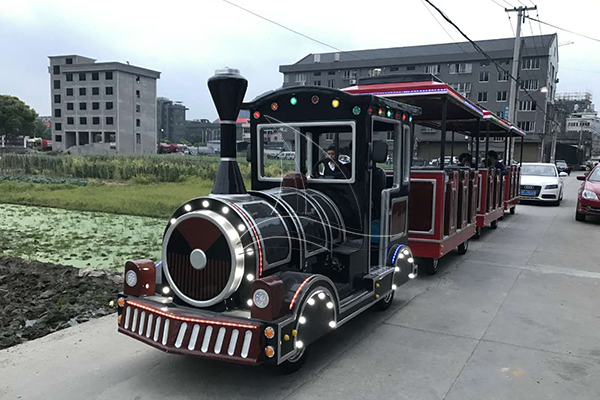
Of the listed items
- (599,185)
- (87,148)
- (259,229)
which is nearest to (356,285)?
(259,229)

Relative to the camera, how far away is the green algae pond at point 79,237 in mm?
7449

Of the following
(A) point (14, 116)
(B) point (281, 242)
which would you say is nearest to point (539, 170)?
(B) point (281, 242)

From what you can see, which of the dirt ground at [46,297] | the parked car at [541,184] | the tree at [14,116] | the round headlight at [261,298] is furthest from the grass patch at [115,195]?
the tree at [14,116]

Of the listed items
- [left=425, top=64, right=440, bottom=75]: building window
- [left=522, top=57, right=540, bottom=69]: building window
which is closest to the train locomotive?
[left=522, top=57, right=540, bottom=69]: building window

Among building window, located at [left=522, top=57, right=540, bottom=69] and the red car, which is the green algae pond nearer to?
the red car

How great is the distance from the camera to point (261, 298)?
3277 mm

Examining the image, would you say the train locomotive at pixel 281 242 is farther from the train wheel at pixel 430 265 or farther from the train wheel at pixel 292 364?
the train wheel at pixel 430 265

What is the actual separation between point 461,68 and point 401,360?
55.7 metres

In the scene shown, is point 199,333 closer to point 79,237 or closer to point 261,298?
point 261,298

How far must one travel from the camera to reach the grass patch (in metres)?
12.6

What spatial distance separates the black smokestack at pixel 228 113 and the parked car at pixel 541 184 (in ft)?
50.3

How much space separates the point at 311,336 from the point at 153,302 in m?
1.29

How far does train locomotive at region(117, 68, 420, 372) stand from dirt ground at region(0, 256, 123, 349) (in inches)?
57.7

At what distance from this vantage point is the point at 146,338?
3.54 metres
